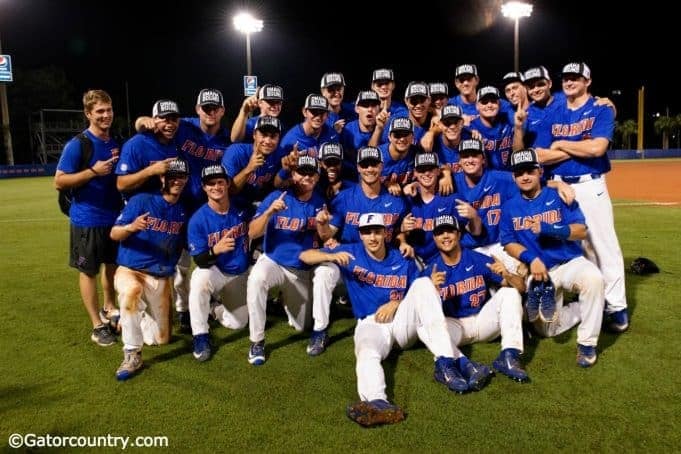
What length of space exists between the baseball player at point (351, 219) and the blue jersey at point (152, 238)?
53.8 inches

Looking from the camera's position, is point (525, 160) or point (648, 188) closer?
point (525, 160)

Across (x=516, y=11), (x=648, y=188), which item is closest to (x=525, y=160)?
(x=648, y=188)

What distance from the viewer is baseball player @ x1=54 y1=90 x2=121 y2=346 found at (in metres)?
4.79

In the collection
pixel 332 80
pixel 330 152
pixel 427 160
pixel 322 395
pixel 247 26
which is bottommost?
pixel 322 395

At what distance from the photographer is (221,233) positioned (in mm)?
4934

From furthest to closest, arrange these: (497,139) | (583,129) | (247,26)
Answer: (247,26)
(497,139)
(583,129)

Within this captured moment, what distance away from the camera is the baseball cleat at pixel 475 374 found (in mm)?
3732

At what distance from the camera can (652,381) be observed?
383 centimetres

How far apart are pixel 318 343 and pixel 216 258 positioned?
1263mm

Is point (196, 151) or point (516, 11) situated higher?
point (516, 11)

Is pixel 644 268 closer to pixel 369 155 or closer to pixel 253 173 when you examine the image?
pixel 369 155

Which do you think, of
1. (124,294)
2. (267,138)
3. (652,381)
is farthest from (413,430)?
(267,138)

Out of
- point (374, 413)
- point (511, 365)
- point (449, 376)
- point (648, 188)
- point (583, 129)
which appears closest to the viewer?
point (374, 413)

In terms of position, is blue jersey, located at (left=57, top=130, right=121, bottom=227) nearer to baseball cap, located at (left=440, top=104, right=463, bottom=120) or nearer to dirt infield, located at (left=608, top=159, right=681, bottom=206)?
baseball cap, located at (left=440, top=104, right=463, bottom=120)
